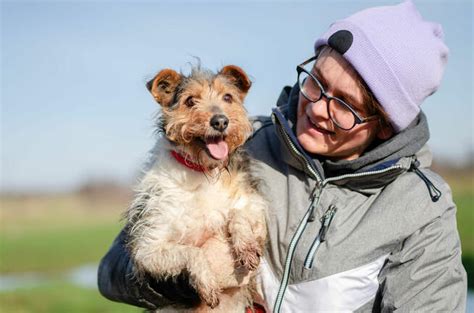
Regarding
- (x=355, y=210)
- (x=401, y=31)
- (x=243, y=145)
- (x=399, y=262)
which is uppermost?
(x=401, y=31)

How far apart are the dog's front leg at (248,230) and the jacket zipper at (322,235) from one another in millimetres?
414

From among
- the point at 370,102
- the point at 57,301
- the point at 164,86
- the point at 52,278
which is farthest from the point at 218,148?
the point at 52,278

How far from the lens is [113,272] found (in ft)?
18.0

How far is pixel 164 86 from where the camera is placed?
18.1 feet

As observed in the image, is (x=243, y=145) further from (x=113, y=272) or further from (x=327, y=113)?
(x=113, y=272)

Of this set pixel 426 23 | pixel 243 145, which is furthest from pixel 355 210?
pixel 426 23

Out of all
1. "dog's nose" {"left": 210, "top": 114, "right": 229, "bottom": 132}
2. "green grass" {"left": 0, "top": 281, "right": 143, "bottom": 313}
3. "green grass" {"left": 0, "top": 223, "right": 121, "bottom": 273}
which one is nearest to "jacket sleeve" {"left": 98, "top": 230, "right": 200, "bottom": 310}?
"dog's nose" {"left": 210, "top": 114, "right": 229, "bottom": 132}

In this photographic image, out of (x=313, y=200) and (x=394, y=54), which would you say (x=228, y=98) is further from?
(x=394, y=54)

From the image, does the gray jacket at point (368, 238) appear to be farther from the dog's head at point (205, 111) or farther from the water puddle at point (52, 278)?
the water puddle at point (52, 278)

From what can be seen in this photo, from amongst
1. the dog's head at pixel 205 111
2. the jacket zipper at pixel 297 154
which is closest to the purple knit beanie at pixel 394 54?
the jacket zipper at pixel 297 154

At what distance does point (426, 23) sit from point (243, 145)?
73.8 inches

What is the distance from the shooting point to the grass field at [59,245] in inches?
605

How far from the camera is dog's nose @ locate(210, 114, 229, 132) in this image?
501cm

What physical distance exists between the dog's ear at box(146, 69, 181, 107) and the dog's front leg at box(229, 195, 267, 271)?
112 cm
